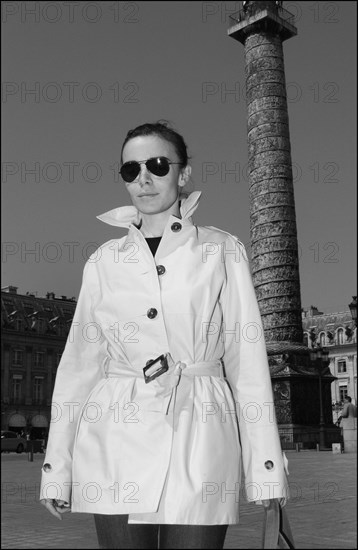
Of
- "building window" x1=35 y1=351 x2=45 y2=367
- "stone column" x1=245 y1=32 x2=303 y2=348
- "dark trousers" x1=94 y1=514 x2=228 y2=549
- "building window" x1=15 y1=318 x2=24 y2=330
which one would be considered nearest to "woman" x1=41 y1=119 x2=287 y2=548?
"dark trousers" x1=94 y1=514 x2=228 y2=549

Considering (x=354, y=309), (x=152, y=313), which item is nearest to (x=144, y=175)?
(x=152, y=313)

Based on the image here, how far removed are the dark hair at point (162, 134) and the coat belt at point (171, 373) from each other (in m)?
0.77

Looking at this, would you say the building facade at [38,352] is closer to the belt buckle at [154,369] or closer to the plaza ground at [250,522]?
the plaza ground at [250,522]

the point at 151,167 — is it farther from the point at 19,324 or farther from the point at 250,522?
the point at 19,324

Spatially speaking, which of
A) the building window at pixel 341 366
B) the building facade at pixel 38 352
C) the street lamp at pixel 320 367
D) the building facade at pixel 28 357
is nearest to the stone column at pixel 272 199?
the street lamp at pixel 320 367

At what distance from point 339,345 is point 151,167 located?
211 feet

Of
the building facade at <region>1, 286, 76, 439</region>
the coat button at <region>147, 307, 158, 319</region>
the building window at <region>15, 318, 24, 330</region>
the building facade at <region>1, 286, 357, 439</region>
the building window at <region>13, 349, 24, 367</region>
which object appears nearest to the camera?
the coat button at <region>147, 307, 158, 319</region>

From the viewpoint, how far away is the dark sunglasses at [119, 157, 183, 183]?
2.54 meters

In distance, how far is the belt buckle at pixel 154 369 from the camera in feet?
7.32

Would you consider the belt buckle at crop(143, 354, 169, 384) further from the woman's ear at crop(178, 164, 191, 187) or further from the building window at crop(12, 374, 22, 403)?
the building window at crop(12, 374, 22, 403)

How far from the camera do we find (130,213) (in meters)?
2.67

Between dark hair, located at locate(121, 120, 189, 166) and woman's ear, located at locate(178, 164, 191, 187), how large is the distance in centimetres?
4

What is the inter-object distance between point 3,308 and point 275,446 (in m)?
58.5

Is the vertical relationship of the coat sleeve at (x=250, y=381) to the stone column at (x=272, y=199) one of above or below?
below
